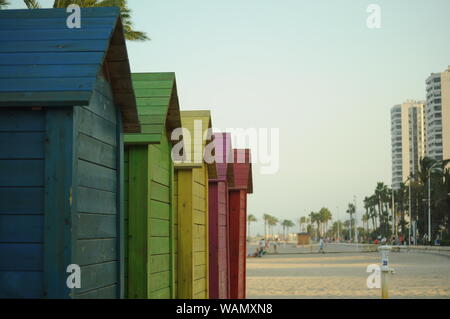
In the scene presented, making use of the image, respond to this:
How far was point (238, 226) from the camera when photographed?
1537cm

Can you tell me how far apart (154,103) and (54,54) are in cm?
282

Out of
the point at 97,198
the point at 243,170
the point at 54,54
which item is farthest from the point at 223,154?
the point at 54,54

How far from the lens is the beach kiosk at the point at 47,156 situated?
16.0 ft

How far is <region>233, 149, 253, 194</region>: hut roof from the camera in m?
16.0

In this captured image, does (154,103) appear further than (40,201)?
Yes

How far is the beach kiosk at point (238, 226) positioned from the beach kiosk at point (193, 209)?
3435 mm

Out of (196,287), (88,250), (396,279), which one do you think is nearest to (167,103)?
(88,250)

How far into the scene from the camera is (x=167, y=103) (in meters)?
7.99

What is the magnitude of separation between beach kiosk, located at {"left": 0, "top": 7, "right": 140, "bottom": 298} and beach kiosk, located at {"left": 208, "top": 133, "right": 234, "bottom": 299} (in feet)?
22.6

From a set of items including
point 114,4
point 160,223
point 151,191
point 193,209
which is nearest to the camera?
point 151,191

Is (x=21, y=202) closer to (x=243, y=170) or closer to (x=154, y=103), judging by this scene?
(x=154, y=103)

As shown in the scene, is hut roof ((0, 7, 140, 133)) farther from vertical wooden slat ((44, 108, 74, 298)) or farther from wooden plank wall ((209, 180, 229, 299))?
wooden plank wall ((209, 180, 229, 299))

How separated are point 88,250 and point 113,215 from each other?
2.71 feet
